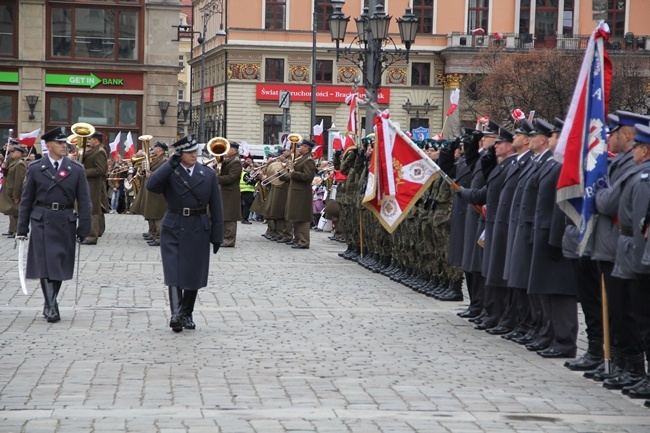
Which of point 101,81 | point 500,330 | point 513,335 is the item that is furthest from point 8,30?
point 513,335

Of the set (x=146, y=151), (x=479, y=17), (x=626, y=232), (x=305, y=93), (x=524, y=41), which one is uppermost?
(x=479, y=17)

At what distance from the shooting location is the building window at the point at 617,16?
79494 mm

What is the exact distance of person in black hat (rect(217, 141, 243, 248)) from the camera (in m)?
23.9

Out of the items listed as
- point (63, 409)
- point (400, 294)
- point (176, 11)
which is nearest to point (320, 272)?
point (400, 294)

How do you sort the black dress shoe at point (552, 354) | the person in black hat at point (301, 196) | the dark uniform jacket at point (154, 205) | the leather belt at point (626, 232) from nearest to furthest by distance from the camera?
1. the leather belt at point (626, 232)
2. the black dress shoe at point (552, 354)
3. the dark uniform jacket at point (154, 205)
4. the person in black hat at point (301, 196)

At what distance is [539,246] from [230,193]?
1386cm

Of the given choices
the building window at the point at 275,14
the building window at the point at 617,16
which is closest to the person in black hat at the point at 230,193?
the building window at the point at 275,14

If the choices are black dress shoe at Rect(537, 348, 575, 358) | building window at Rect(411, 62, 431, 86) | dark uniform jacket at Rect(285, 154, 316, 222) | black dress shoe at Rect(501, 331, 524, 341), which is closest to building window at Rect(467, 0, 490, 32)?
building window at Rect(411, 62, 431, 86)

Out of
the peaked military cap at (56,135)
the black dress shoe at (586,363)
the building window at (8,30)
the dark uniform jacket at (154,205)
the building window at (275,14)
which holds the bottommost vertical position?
the black dress shoe at (586,363)

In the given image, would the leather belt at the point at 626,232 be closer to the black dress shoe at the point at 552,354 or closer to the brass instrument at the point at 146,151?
the black dress shoe at the point at 552,354

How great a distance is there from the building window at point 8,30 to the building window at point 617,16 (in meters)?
43.9

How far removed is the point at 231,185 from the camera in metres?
24.3

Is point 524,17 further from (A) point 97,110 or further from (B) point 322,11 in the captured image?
(A) point 97,110

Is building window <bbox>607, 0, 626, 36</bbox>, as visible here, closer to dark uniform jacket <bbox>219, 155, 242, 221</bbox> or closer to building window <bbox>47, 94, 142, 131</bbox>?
building window <bbox>47, 94, 142, 131</bbox>
